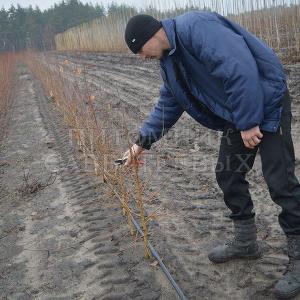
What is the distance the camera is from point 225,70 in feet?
6.24

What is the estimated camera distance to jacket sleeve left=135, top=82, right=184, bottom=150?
8.46 feet

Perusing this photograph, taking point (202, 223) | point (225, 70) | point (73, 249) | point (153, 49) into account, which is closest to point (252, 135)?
point (225, 70)

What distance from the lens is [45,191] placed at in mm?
4488

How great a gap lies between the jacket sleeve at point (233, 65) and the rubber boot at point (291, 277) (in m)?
0.77

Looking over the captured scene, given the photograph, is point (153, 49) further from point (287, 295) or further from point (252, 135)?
point (287, 295)

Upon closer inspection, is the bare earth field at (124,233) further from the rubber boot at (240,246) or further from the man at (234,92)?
the man at (234,92)

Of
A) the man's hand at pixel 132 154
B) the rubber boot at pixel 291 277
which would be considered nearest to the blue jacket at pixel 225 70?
the man's hand at pixel 132 154

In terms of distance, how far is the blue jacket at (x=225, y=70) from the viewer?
1.90 meters

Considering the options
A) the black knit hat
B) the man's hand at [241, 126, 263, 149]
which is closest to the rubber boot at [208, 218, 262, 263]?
the man's hand at [241, 126, 263, 149]

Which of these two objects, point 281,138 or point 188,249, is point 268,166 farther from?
point 188,249

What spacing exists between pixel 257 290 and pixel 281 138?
37.0 inches

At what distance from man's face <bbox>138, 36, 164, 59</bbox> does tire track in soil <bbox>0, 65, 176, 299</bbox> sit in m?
1.41

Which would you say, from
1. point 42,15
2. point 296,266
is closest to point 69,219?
point 296,266

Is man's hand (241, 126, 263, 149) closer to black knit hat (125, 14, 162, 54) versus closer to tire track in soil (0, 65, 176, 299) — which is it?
black knit hat (125, 14, 162, 54)
